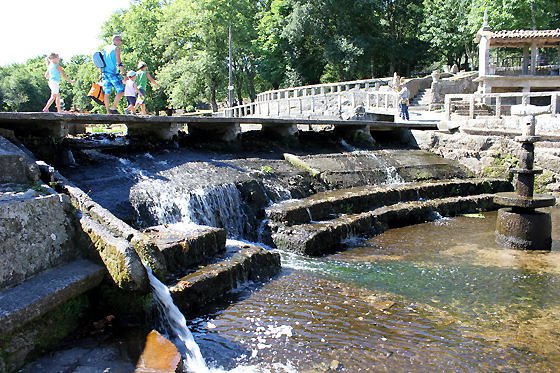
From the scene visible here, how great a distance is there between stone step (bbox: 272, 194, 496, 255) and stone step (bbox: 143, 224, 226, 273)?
1781mm

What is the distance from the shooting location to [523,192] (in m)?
8.53

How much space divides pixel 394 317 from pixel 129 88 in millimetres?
8607

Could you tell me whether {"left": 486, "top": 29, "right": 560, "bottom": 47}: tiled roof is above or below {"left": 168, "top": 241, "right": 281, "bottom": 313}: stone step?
above

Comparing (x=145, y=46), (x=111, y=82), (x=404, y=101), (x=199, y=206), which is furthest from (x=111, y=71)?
(x=145, y=46)

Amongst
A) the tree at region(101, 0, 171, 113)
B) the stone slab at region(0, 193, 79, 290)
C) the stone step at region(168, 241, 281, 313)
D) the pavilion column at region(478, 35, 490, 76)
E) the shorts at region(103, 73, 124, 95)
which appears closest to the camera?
the stone slab at region(0, 193, 79, 290)

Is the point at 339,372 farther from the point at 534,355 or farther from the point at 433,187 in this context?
the point at 433,187

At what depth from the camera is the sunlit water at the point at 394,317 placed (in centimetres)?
441

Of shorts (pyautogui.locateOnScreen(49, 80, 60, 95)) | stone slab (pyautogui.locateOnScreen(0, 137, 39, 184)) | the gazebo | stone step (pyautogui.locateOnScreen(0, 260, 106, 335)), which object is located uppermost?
the gazebo

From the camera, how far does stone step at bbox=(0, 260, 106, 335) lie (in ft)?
11.4

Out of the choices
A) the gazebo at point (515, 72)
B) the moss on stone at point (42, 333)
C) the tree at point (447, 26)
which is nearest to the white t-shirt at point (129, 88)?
the moss on stone at point (42, 333)

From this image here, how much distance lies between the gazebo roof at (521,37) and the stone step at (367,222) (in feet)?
46.7

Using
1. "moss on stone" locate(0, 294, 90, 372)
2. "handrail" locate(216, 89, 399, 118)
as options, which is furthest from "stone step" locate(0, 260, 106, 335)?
"handrail" locate(216, 89, 399, 118)

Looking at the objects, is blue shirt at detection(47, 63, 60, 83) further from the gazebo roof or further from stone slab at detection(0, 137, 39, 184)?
the gazebo roof

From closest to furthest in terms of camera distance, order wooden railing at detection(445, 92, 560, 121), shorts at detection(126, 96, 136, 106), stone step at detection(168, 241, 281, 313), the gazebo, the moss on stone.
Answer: the moss on stone
stone step at detection(168, 241, 281, 313)
shorts at detection(126, 96, 136, 106)
wooden railing at detection(445, 92, 560, 121)
the gazebo
